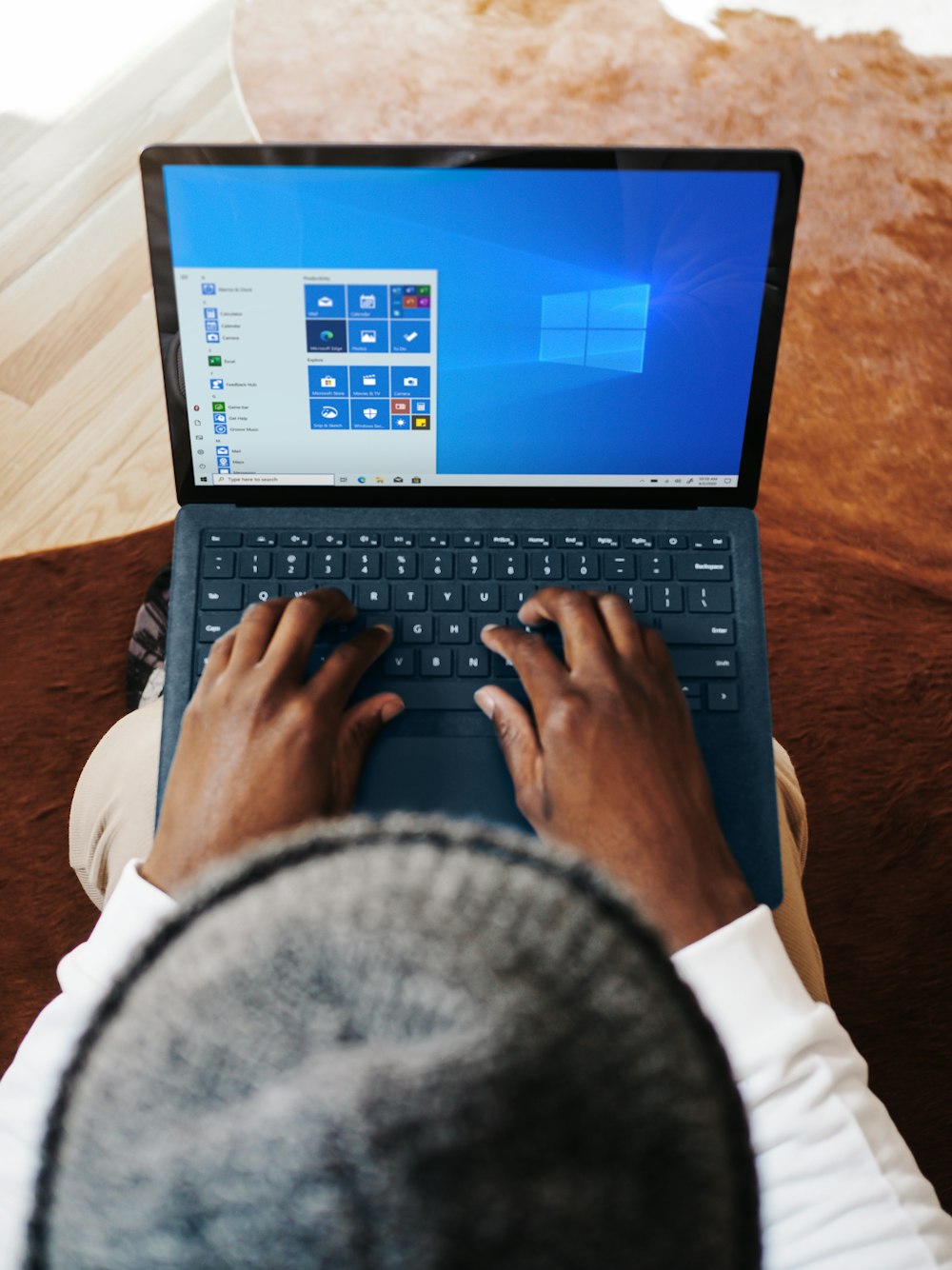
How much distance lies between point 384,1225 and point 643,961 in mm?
83

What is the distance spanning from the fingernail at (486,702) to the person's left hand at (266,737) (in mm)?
57

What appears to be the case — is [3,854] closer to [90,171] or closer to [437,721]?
[437,721]

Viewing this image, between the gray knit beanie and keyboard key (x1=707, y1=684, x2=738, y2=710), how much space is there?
0.56 m

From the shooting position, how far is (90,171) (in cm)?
180

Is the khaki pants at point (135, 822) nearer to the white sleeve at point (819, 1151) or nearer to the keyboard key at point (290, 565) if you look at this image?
the keyboard key at point (290, 565)

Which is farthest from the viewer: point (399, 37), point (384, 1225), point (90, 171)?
point (399, 37)

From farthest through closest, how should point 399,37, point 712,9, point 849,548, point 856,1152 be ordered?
point 712,9
point 399,37
point 849,548
point 856,1152

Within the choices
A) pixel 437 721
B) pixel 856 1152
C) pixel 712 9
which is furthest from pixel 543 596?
pixel 712 9

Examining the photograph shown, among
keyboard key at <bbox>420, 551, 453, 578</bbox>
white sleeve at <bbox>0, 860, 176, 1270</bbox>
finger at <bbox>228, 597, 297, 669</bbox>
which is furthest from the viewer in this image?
keyboard key at <bbox>420, 551, 453, 578</bbox>

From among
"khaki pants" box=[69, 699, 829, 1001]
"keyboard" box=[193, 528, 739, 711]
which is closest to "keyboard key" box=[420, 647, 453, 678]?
"keyboard" box=[193, 528, 739, 711]

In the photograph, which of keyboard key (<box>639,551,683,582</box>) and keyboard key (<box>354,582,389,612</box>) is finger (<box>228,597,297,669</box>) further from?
keyboard key (<box>639,551,683,582</box>)

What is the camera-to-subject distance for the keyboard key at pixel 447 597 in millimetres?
846

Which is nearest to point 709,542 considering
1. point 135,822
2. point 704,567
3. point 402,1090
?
point 704,567

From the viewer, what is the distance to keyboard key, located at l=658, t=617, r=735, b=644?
0.84 meters
